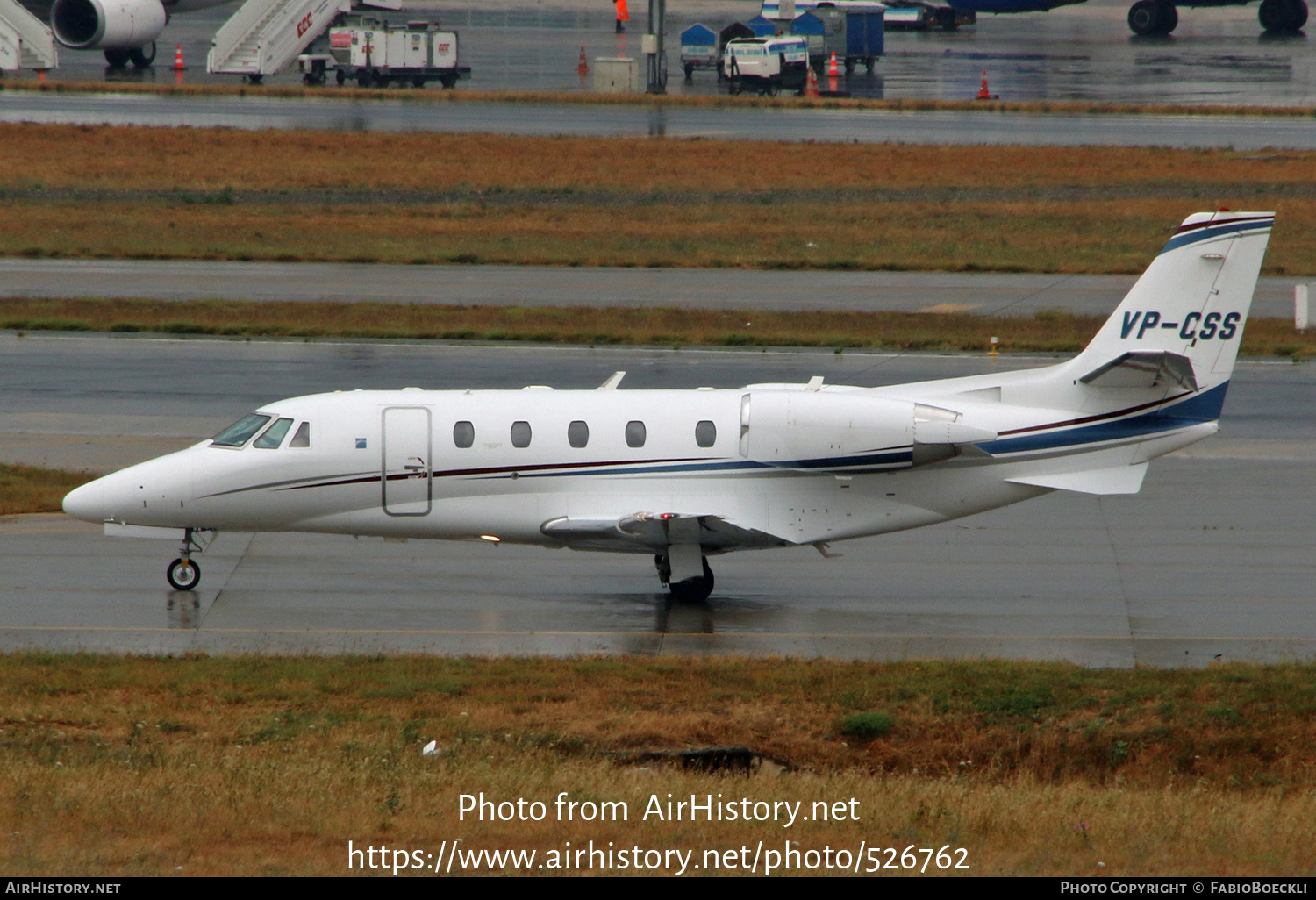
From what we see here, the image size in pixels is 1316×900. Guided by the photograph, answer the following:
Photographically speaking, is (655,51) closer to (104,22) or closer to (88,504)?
(104,22)

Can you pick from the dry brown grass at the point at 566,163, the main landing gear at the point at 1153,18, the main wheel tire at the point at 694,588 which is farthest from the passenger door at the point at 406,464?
the main landing gear at the point at 1153,18

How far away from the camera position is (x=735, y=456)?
22750mm

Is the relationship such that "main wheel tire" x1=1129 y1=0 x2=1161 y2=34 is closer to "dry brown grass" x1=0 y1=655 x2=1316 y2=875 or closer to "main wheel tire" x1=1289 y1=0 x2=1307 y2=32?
"main wheel tire" x1=1289 y1=0 x2=1307 y2=32

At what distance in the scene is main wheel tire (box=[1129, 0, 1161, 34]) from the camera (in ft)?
374

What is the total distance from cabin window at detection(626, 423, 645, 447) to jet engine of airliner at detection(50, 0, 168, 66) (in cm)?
7679

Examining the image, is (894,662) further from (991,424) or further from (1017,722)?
(991,424)

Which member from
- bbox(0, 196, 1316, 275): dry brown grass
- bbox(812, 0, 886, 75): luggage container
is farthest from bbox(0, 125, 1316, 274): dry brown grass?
bbox(812, 0, 886, 75): luggage container

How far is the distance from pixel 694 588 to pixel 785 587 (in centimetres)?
193

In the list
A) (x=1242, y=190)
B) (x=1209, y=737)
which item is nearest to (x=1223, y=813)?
(x=1209, y=737)

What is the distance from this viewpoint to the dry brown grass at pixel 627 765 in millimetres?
13258

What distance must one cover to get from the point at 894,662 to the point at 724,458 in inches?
166

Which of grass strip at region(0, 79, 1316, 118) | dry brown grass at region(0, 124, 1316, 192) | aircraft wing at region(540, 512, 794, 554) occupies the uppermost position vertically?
grass strip at region(0, 79, 1316, 118)

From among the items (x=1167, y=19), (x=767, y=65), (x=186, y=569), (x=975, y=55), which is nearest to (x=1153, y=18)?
(x=1167, y=19)

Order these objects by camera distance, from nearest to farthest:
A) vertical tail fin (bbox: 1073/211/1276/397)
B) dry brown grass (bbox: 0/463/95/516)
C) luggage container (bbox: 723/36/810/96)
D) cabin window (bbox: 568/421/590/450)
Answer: vertical tail fin (bbox: 1073/211/1276/397)
cabin window (bbox: 568/421/590/450)
dry brown grass (bbox: 0/463/95/516)
luggage container (bbox: 723/36/810/96)
